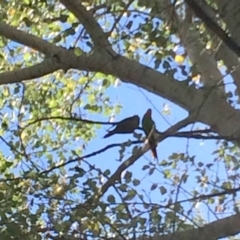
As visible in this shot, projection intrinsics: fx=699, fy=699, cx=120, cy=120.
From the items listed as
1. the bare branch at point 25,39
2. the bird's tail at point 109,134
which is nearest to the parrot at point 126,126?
the bird's tail at point 109,134

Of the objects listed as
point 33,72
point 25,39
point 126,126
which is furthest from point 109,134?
point 25,39

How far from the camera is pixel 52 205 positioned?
2.94m

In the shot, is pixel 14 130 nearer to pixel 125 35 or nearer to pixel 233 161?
pixel 125 35

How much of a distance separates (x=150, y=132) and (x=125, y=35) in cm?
50

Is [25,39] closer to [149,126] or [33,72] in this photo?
[33,72]

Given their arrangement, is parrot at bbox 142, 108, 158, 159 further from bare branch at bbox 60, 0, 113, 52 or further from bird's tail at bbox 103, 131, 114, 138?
bare branch at bbox 60, 0, 113, 52

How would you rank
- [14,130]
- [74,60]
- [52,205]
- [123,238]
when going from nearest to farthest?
1. [123,238]
2. [52,205]
3. [74,60]
4. [14,130]

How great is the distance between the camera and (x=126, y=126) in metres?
2.96

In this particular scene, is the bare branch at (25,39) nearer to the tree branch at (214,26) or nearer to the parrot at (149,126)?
the parrot at (149,126)

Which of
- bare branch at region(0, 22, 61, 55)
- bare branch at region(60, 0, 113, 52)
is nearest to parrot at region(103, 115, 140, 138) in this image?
bare branch at region(60, 0, 113, 52)

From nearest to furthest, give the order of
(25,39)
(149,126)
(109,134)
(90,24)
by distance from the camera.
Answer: (109,134) → (149,126) → (90,24) → (25,39)

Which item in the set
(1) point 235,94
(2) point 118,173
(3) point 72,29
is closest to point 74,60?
(3) point 72,29

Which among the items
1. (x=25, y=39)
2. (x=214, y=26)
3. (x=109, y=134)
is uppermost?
(x=25, y=39)

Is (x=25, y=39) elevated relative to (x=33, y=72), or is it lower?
elevated
